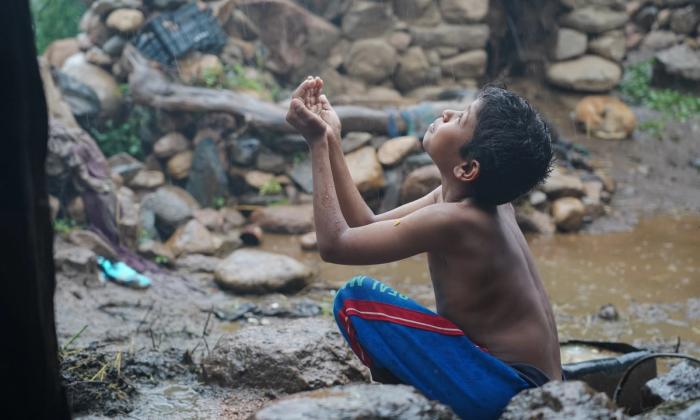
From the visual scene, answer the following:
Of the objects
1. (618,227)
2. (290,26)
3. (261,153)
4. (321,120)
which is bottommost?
(618,227)

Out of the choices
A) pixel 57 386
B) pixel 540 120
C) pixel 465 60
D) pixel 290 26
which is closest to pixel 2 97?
pixel 57 386

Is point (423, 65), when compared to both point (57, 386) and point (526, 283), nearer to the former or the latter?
point (526, 283)

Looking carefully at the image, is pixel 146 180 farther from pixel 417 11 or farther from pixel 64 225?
pixel 417 11

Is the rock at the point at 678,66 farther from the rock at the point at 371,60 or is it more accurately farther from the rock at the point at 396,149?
the rock at the point at 396,149

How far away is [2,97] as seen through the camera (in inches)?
59.2

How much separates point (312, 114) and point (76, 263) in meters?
3.64

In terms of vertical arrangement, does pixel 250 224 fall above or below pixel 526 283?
below

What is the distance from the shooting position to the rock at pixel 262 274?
19.6 feet

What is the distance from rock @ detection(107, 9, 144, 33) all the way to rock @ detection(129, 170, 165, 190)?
1977 millimetres

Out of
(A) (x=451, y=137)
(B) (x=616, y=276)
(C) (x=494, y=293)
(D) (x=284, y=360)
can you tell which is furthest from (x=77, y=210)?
(C) (x=494, y=293)

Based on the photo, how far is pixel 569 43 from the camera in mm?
10891

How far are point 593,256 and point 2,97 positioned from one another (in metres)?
6.21

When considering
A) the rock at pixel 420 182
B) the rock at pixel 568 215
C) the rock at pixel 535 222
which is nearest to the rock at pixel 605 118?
the rock at pixel 568 215

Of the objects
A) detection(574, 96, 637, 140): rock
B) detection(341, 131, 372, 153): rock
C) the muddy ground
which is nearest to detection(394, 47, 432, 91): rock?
the muddy ground
